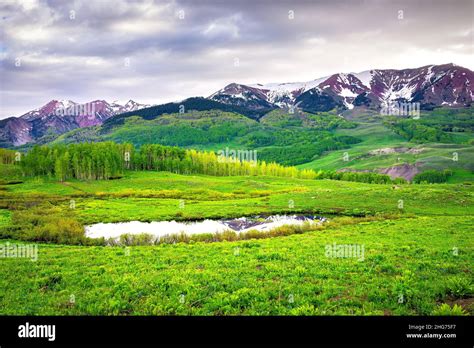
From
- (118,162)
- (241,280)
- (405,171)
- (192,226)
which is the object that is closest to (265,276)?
(241,280)

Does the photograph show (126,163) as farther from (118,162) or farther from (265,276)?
(265,276)

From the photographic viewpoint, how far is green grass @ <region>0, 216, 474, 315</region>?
46.4 ft

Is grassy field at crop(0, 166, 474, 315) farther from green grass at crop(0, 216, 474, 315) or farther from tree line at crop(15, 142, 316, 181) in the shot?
tree line at crop(15, 142, 316, 181)

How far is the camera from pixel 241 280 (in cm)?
1784

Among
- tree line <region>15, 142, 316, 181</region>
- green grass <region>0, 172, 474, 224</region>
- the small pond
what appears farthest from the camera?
tree line <region>15, 142, 316, 181</region>

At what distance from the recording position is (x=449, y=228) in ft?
108

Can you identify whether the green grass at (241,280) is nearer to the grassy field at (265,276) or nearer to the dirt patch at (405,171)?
the grassy field at (265,276)

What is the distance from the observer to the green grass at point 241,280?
1415 cm

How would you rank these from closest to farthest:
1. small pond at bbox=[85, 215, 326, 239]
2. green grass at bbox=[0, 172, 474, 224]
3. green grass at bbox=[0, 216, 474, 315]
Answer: green grass at bbox=[0, 216, 474, 315]
small pond at bbox=[85, 215, 326, 239]
green grass at bbox=[0, 172, 474, 224]

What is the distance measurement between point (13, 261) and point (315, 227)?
1167 inches

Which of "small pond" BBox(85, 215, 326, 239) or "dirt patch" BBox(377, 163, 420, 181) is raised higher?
"small pond" BBox(85, 215, 326, 239)

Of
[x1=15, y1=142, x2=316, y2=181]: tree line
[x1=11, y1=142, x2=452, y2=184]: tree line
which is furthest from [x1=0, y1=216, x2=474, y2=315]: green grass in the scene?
[x1=15, y1=142, x2=316, y2=181]: tree line

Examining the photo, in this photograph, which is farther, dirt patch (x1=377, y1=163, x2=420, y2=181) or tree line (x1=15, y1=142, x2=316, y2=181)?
dirt patch (x1=377, y1=163, x2=420, y2=181)
